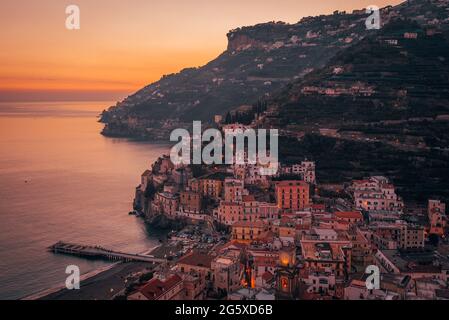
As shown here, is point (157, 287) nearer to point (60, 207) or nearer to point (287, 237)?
point (287, 237)

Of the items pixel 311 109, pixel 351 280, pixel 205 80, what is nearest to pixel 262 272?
pixel 351 280

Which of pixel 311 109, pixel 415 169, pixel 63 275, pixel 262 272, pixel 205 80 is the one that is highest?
pixel 205 80

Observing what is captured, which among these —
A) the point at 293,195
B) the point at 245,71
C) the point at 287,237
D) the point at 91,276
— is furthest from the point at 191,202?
the point at 245,71

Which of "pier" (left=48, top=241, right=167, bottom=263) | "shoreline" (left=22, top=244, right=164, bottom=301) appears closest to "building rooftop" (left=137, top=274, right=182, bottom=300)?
"shoreline" (left=22, top=244, right=164, bottom=301)

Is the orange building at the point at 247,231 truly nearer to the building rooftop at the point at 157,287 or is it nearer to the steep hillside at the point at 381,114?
the building rooftop at the point at 157,287

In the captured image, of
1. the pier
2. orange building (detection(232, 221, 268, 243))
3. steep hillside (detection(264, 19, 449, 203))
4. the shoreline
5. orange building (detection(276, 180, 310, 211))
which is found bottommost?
the shoreline

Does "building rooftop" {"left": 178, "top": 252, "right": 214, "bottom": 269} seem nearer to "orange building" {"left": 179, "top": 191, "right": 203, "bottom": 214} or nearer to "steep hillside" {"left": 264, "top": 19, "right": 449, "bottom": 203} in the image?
"orange building" {"left": 179, "top": 191, "right": 203, "bottom": 214}
